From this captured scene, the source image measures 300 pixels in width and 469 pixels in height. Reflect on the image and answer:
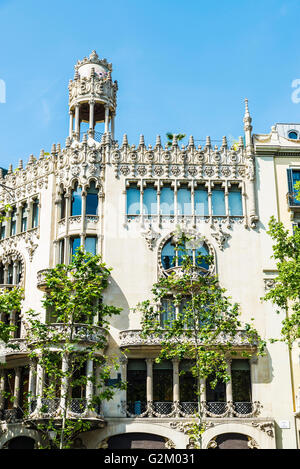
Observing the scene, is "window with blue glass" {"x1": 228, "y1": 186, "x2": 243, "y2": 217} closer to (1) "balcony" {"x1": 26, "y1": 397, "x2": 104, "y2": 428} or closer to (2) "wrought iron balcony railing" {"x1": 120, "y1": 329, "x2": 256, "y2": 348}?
(2) "wrought iron balcony railing" {"x1": 120, "y1": 329, "x2": 256, "y2": 348}

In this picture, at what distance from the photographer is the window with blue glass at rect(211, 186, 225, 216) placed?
1694 inches

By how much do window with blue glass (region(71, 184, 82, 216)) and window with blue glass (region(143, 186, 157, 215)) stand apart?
15.1ft

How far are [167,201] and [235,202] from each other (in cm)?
482

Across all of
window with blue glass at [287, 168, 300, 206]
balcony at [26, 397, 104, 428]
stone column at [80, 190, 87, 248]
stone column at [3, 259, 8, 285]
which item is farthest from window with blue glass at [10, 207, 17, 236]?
window with blue glass at [287, 168, 300, 206]

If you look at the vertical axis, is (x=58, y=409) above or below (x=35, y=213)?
below

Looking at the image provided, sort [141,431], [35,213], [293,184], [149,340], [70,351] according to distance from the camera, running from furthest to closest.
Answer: [35,213] < [293,184] < [149,340] < [141,431] < [70,351]

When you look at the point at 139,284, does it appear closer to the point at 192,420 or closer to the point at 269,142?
the point at 192,420

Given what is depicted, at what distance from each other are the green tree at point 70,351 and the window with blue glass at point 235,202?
11.1 meters

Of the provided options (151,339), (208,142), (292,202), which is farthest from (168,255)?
(292,202)

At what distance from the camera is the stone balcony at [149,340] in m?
38.4

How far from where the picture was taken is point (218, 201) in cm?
4325

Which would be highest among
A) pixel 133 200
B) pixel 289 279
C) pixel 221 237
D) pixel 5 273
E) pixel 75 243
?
pixel 133 200

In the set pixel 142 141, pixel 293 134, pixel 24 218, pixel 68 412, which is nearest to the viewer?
pixel 68 412

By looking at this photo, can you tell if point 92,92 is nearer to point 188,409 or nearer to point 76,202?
point 76,202
